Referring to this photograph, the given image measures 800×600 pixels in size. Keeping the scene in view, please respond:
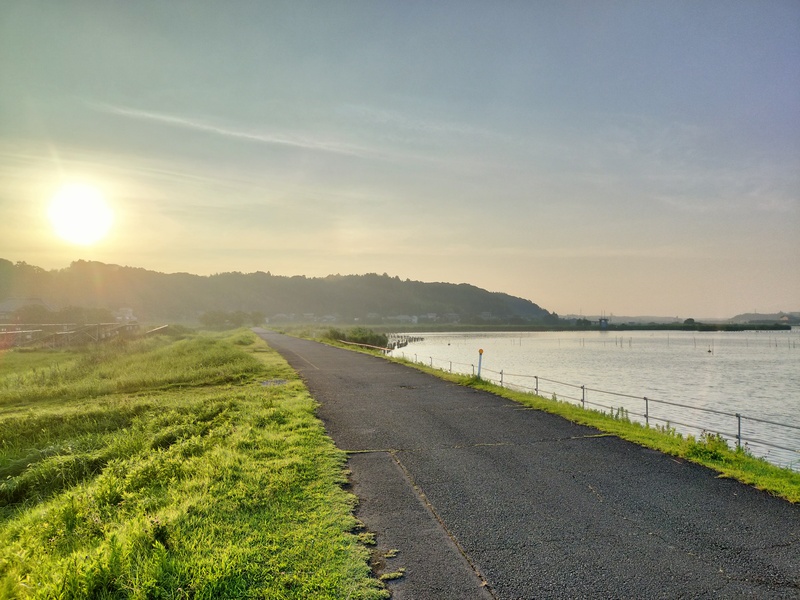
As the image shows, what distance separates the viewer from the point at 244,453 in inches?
348

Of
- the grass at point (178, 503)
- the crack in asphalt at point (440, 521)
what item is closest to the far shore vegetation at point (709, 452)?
the crack in asphalt at point (440, 521)

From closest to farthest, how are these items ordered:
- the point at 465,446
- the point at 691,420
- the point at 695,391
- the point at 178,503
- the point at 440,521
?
the point at 440,521 → the point at 178,503 → the point at 465,446 → the point at 691,420 → the point at 695,391

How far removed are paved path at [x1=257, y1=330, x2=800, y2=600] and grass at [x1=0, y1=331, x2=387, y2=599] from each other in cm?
74

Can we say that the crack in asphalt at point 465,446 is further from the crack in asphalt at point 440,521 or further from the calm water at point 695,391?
the calm water at point 695,391

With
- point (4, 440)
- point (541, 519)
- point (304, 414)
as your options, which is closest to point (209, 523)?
point (541, 519)

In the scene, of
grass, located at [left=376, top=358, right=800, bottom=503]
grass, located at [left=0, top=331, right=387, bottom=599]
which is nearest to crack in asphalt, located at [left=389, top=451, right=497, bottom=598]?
grass, located at [left=0, top=331, right=387, bottom=599]

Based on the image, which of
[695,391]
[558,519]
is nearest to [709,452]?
[558,519]

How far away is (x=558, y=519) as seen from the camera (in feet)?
19.7

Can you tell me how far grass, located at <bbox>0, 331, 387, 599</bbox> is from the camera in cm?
452

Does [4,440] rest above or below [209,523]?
below

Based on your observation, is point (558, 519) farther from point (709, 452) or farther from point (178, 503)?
point (178, 503)

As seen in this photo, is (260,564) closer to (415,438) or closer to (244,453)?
(244,453)

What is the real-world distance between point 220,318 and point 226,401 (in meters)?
134

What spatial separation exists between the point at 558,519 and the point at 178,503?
17.5 feet
